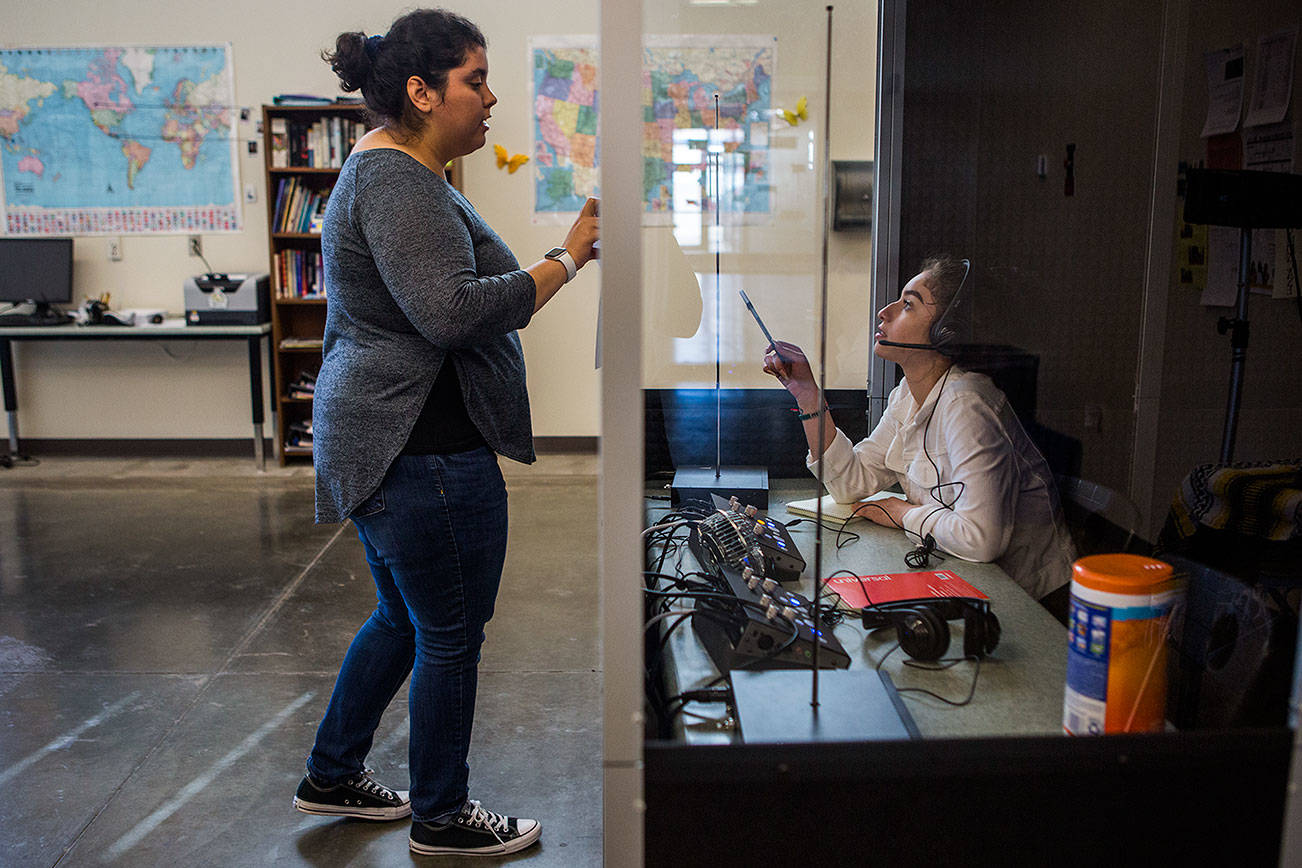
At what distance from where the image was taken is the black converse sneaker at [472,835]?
181cm

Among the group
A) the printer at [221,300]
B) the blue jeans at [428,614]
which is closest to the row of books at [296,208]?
the printer at [221,300]

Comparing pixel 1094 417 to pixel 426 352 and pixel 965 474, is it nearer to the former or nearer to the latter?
pixel 965 474

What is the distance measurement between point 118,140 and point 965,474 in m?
5.15

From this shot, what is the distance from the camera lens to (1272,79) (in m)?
1.46

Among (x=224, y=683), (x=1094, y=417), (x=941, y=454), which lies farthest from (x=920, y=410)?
(x=224, y=683)

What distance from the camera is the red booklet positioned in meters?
1.24

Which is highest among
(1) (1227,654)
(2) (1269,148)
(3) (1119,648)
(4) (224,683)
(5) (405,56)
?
(5) (405,56)

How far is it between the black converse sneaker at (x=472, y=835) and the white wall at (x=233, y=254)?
11.4 feet

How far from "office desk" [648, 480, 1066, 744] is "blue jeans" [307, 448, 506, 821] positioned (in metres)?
0.43

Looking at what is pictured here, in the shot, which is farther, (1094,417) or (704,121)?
(1094,417)

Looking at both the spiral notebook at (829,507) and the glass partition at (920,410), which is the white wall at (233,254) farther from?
the spiral notebook at (829,507)

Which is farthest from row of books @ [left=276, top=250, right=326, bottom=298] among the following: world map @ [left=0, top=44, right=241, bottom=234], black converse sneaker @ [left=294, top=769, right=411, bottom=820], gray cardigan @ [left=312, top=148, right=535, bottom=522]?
gray cardigan @ [left=312, top=148, right=535, bottom=522]

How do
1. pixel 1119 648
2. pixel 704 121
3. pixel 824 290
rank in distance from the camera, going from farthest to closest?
pixel 824 290 → pixel 704 121 → pixel 1119 648

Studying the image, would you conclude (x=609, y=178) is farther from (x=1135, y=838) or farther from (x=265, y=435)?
(x=265, y=435)
